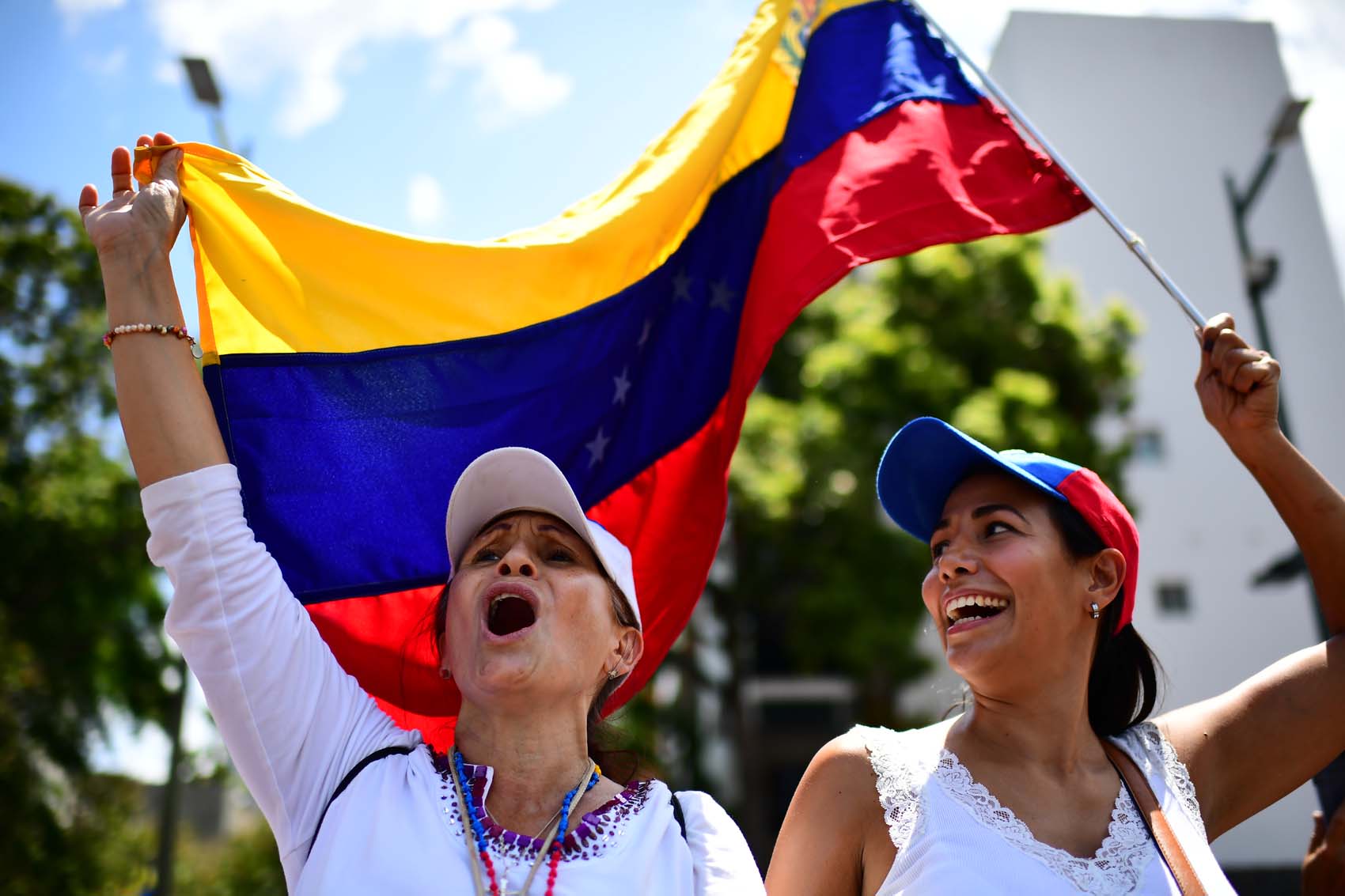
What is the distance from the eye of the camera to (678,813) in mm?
2615

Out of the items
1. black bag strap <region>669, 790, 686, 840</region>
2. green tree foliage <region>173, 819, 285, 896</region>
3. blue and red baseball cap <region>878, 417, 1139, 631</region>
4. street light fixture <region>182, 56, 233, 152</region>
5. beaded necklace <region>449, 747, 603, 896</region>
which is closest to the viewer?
beaded necklace <region>449, 747, 603, 896</region>

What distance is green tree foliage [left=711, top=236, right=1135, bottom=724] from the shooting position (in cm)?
1449

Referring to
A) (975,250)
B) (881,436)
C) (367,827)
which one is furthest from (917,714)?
(367,827)

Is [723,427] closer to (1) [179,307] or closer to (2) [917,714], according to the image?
(1) [179,307]

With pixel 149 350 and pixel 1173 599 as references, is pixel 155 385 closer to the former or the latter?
pixel 149 350

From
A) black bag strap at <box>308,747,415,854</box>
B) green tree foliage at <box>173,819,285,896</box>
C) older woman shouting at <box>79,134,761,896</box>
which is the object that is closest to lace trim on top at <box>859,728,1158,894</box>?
older woman shouting at <box>79,134,761,896</box>

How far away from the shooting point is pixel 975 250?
15.9 meters

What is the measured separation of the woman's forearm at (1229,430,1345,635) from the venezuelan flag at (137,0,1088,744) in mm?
1122

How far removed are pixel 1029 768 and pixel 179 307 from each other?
2.28m

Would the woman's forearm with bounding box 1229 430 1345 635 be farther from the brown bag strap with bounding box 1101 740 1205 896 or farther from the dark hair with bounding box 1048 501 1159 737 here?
the brown bag strap with bounding box 1101 740 1205 896

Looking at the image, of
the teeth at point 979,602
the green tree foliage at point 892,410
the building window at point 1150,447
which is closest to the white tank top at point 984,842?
the teeth at point 979,602

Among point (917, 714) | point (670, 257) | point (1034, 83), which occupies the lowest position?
point (670, 257)

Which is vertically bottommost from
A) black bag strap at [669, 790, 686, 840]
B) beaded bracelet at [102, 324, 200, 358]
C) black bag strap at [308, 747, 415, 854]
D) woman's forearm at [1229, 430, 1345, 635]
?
black bag strap at [669, 790, 686, 840]

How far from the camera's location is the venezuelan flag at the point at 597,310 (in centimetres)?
300
